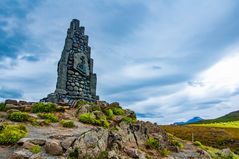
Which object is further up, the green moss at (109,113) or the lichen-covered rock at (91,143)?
the green moss at (109,113)

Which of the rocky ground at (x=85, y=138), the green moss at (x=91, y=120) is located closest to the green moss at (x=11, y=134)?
the rocky ground at (x=85, y=138)

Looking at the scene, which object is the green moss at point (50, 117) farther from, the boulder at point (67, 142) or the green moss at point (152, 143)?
the green moss at point (152, 143)

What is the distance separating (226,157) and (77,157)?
18.2m

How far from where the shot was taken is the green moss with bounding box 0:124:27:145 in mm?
14977

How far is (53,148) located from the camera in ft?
45.2

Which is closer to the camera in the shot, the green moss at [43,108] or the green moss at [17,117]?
the green moss at [17,117]

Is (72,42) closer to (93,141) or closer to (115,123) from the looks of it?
(115,123)

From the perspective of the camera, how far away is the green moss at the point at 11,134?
14977 millimetres

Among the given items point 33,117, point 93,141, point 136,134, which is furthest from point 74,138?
point 136,134

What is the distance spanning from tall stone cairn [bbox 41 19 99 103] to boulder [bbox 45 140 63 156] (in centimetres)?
1392

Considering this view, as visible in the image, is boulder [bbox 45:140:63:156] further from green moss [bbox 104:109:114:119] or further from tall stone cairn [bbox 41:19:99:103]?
tall stone cairn [bbox 41:19:99:103]

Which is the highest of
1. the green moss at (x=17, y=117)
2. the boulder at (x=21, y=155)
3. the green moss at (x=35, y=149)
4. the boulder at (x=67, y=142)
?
the green moss at (x=17, y=117)

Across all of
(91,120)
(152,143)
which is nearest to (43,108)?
(91,120)

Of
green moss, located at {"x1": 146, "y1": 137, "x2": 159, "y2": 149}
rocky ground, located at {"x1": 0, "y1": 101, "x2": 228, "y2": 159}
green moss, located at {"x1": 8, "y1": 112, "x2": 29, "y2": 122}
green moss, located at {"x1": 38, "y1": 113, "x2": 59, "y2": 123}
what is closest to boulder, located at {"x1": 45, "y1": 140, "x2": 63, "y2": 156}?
rocky ground, located at {"x1": 0, "y1": 101, "x2": 228, "y2": 159}
